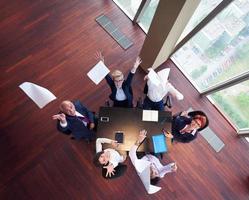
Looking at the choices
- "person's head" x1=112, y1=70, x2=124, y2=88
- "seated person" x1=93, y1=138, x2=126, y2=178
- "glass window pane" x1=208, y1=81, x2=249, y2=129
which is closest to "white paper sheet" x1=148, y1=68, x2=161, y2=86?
"person's head" x1=112, y1=70, x2=124, y2=88

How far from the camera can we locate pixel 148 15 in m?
4.88

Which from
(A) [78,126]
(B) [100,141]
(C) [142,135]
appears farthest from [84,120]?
(C) [142,135]

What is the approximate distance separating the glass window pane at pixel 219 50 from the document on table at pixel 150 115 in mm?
1271

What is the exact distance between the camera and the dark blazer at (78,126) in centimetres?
335

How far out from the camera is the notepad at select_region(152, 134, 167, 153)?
3.44 meters

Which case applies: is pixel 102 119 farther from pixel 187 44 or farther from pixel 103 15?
pixel 103 15

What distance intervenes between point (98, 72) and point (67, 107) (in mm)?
781

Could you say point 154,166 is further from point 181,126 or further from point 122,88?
point 122,88

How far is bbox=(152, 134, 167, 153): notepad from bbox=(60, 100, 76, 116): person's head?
1.02 m

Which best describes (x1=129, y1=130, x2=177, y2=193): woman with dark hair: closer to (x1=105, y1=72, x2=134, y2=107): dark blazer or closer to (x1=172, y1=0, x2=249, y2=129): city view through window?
(x1=105, y1=72, x2=134, y2=107): dark blazer

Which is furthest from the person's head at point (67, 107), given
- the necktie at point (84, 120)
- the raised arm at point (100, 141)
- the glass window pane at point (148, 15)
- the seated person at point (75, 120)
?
the glass window pane at point (148, 15)

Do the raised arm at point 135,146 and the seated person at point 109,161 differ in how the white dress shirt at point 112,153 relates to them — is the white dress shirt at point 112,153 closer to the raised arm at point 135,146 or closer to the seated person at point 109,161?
the seated person at point 109,161

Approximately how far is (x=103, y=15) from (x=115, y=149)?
106 inches

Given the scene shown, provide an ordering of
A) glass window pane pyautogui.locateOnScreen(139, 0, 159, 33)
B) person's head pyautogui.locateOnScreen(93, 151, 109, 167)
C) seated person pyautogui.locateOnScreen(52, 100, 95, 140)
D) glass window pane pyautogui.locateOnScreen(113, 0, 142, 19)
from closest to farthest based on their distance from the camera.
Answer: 1. person's head pyautogui.locateOnScreen(93, 151, 109, 167)
2. seated person pyautogui.locateOnScreen(52, 100, 95, 140)
3. glass window pane pyautogui.locateOnScreen(139, 0, 159, 33)
4. glass window pane pyautogui.locateOnScreen(113, 0, 142, 19)
